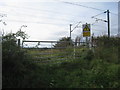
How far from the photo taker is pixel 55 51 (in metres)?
8.47

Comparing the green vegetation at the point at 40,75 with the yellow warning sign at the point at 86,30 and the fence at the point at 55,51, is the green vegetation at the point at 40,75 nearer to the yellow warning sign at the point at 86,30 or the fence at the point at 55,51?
the fence at the point at 55,51

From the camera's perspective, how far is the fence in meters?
7.40

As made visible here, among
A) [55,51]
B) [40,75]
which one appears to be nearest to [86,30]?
[55,51]

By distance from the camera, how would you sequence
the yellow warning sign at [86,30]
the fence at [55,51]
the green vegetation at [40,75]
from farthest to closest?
the yellow warning sign at [86,30], the fence at [55,51], the green vegetation at [40,75]

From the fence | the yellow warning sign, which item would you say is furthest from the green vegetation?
the yellow warning sign

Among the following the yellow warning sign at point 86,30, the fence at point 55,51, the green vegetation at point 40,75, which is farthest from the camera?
the yellow warning sign at point 86,30

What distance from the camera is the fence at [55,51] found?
24.3 ft

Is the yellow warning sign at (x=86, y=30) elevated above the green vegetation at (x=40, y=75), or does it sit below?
above

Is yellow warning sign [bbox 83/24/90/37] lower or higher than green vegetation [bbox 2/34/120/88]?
higher

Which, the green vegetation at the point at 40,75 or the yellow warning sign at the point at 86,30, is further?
the yellow warning sign at the point at 86,30

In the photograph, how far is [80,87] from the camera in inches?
199

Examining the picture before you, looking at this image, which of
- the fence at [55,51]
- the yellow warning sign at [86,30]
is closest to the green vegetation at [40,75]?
the fence at [55,51]

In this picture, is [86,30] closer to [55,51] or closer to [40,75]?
[55,51]

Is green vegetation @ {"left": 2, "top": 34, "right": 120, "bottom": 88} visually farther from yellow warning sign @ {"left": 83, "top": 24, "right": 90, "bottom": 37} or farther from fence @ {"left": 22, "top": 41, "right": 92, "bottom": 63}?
yellow warning sign @ {"left": 83, "top": 24, "right": 90, "bottom": 37}
